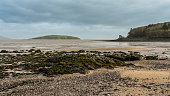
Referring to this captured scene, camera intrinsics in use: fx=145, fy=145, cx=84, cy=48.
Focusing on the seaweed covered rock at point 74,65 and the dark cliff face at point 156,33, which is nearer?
the seaweed covered rock at point 74,65

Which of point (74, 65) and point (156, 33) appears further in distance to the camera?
point (156, 33)

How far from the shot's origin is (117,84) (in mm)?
7562

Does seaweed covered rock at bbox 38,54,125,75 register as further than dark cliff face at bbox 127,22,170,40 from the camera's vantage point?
No

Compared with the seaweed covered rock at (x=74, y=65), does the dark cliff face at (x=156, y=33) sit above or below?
above

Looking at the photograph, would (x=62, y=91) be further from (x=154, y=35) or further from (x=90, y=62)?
(x=154, y=35)

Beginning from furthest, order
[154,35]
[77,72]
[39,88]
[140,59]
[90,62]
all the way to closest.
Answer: [154,35] → [140,59] → [90,62] → [77,72] → [39,88]

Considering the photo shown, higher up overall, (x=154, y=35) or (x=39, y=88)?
(x=154, y=35)

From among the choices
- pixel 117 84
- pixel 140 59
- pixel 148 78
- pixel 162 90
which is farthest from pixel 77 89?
pixel 140 59

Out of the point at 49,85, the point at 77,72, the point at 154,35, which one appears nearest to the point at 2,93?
the point at 49,85

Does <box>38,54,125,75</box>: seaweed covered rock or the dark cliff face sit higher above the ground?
the dark cliff face

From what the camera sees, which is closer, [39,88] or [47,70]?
[39,88]

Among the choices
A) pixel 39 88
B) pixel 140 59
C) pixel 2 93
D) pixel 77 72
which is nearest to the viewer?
pixel 2 93

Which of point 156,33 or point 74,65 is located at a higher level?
point 156,33

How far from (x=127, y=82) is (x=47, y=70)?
5.84 metres
